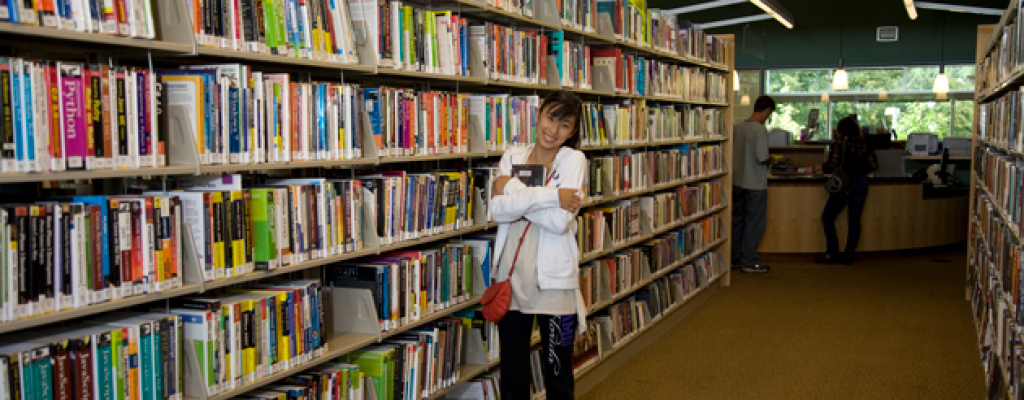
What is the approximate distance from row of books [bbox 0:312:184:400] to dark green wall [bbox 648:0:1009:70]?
1246cm

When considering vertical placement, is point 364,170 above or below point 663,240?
above

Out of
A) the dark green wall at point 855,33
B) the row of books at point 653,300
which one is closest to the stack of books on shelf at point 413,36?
the row of books at point 653,300

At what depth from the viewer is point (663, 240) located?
592cm

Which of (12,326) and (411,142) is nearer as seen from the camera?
(12,326)

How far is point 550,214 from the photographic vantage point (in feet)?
9.56

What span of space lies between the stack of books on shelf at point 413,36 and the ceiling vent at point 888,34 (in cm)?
1299

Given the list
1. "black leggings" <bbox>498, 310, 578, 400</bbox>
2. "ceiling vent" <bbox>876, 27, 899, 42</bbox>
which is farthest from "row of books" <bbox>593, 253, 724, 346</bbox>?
"ceiling vent" <bbox>876, 27, 899, 42</bbox>

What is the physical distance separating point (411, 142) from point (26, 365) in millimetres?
1578

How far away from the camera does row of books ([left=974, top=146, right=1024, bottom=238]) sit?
3.51 m

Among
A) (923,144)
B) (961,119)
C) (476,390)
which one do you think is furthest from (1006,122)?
(961,119)

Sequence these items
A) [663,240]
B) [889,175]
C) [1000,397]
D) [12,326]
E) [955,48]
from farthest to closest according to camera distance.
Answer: [955,48] → [889,175] → [663,240] → [1000,397] → [12,326]

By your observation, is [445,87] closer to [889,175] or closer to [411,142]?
[411,142]

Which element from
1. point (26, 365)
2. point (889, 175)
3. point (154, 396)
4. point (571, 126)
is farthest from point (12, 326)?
point (889, 175)

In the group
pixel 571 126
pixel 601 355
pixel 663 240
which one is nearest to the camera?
pixel 571 126
